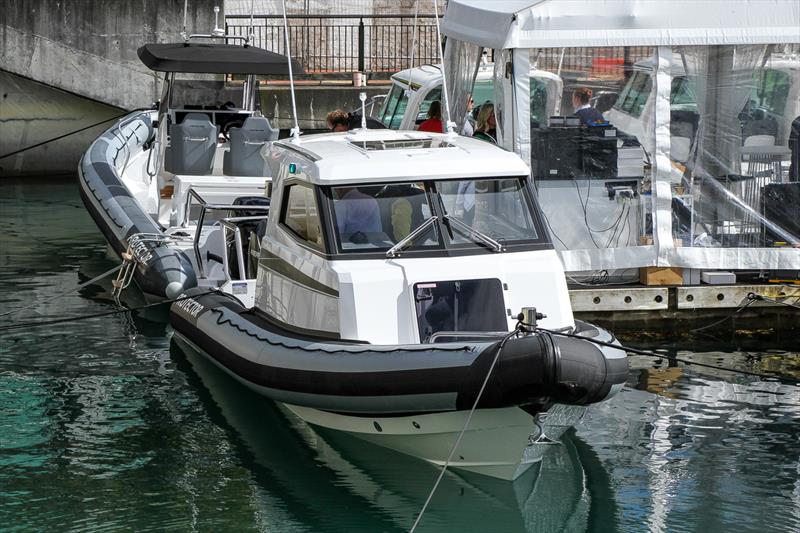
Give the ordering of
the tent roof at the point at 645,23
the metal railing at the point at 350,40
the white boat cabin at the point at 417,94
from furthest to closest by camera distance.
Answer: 1. the metal railing at the point at 350,40
2. the white boat cabin at the point at 417,94
3. the tent roof at the point at 645,23

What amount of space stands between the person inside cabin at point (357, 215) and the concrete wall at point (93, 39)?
15282mm

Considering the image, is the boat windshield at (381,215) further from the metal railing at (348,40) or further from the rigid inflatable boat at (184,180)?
the metal railing at (348,40)

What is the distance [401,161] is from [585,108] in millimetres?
3172

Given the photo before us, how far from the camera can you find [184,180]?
14.1 metres

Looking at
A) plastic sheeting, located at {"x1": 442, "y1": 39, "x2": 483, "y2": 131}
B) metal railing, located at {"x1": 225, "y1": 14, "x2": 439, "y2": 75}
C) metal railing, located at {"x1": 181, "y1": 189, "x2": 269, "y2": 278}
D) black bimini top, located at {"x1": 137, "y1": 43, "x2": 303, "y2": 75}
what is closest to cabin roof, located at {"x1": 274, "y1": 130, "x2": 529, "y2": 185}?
metal railing, located at {"x1": 181, "y1": 189, "x2": 269, "y2": 278}

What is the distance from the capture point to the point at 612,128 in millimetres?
11609

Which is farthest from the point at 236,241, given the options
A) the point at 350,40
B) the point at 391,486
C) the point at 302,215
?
the point at 350,40

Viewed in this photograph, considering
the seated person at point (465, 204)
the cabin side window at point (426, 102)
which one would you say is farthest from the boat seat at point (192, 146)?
the seated person at point (465, 204)

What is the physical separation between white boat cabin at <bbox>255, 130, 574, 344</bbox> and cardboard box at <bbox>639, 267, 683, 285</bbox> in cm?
306

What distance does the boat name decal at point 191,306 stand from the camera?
34.1 feet

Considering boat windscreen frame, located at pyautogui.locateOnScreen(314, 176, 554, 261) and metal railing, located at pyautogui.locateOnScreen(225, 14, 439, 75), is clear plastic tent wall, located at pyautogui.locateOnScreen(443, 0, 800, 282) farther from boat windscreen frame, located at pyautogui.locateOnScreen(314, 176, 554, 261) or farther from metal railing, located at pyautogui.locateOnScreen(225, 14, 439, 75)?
metal railing, located at pyautogui.locateOnScreen(225, 14, 439, 75)

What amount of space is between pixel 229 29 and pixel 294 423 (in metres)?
16.4

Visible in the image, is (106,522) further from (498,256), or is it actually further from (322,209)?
(498,256)

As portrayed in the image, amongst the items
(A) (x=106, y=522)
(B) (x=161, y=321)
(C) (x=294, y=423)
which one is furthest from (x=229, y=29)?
(A) (x=106, y=522)
